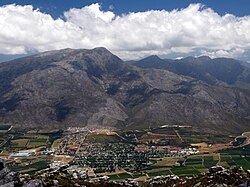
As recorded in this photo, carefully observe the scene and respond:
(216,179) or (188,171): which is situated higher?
(216,179)

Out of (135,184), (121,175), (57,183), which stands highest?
(57,183)

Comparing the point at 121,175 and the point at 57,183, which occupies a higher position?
the point at 57,183

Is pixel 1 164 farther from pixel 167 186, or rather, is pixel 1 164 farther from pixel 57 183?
pixel 167 186

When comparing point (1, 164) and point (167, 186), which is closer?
point (1, 164)

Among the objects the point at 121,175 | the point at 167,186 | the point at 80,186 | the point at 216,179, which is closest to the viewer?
the point at 80,186

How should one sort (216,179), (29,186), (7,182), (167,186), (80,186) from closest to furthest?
(29,186) → (7,182) → (80,186) → (216,179) → (167,186)

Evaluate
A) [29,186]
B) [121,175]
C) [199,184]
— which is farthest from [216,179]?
[121,175]

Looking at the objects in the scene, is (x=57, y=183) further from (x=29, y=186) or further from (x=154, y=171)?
(x=154, y=171)

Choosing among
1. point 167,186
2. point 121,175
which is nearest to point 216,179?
point 167,186

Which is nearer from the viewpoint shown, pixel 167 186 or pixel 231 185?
pixel 231 185
